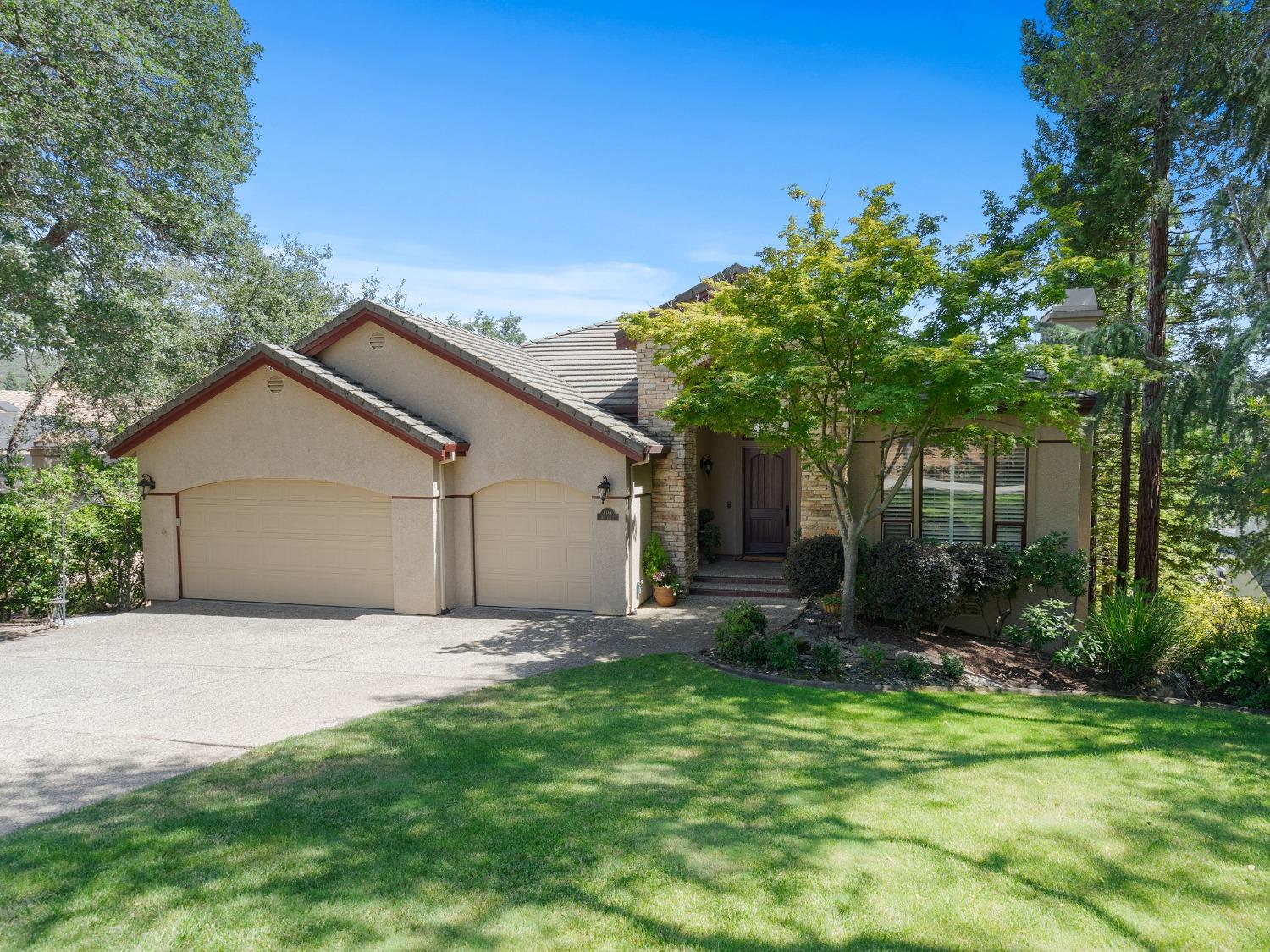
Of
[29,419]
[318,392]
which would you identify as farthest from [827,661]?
[29,419]

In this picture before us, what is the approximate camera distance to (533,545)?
43.6ft

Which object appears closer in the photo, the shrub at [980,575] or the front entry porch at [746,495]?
the shrub at [980,575]

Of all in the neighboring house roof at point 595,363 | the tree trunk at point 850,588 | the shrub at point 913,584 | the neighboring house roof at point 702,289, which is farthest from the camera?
the neighboring house roof at point 595,363

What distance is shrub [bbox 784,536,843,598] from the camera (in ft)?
40.6

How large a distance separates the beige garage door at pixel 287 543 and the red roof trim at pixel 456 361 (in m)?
2.68

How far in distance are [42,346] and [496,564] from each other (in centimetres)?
1033

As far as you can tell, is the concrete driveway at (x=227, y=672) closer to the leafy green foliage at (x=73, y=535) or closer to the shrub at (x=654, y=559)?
the shrub at (x=654, y=559)

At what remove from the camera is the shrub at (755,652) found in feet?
32.3

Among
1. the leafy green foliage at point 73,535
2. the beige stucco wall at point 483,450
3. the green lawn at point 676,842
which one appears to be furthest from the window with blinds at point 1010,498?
the leafy green foliage at point 73,535

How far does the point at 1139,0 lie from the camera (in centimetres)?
Result: 1096

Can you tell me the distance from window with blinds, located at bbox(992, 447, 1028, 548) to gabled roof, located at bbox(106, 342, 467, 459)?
29.9 feet

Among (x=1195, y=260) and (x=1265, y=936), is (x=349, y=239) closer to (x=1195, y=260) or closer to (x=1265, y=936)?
(x=1195, y=260)

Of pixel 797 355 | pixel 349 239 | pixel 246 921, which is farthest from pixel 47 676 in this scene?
pixel 349 239

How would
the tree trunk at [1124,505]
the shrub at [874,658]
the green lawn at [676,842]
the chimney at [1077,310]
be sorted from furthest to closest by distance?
the tree trunk at [1124,505] → the chimney at [1077,310] → the shrub at [874,658] → the green lawn at [676,842]
